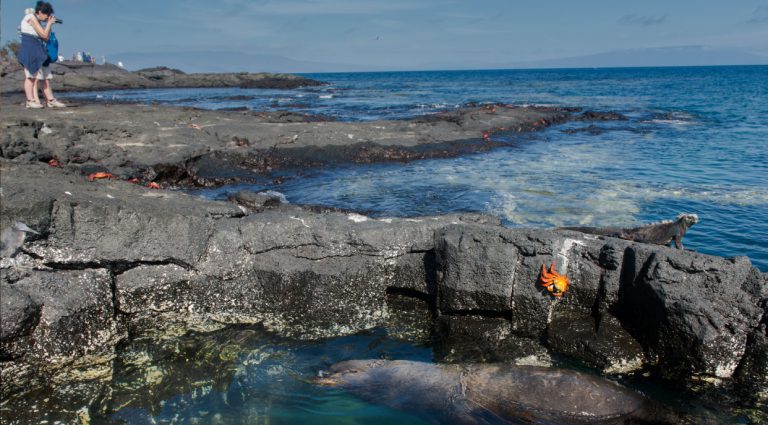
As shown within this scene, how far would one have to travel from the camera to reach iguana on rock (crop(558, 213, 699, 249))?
26.4ft

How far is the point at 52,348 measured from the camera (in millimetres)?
5160

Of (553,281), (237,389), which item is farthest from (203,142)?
(553,281)

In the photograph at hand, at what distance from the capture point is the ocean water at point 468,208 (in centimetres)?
478

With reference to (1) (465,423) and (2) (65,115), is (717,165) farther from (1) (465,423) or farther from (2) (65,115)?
(2) (65,115)

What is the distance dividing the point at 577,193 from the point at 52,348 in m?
11.0

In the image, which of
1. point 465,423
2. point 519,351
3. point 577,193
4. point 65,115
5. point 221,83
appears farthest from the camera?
point 221,83

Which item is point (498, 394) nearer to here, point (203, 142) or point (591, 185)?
point (591, 185)

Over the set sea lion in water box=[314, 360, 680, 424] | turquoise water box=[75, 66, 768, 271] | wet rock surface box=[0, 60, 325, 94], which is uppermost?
wet rock surface box=[0, 60, 325, 94]

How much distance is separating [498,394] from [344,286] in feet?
7.29

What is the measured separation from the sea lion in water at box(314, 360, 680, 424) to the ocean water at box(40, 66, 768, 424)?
0.18 meters

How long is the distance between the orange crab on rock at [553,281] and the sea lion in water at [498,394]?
39.1 inches

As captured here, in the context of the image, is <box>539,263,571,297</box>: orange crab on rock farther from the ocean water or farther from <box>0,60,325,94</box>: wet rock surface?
<box>0,60,325,94</box>: wet rock surface

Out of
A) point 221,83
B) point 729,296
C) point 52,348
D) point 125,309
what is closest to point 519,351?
point 729,296

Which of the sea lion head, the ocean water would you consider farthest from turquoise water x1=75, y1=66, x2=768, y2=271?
the sea lion head
